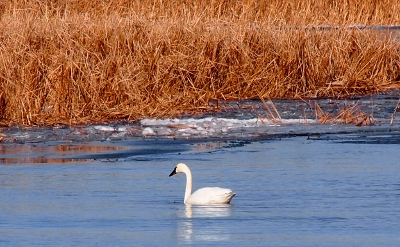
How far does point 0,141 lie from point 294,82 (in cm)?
523

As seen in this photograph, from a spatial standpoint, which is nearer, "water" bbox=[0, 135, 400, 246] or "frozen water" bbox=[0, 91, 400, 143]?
"water" bbox=[0, 135, 400, 246]

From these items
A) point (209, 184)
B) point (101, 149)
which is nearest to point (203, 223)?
point (209, 184)

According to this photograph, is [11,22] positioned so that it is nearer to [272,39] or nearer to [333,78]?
[272,39]

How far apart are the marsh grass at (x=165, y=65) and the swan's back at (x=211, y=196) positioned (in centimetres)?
474

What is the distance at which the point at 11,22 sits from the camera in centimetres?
1377

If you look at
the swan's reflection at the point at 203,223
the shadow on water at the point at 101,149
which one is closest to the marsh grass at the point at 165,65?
the shadow on water at the point at 101,149

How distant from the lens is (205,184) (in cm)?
824

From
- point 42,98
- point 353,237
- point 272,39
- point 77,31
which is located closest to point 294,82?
point 272,39

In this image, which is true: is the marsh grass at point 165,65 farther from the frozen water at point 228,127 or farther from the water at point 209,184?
the water at point 209,184

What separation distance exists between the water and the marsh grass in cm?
155

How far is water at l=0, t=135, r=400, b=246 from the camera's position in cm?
611

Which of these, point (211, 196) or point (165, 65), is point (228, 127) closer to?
point (165, 65)

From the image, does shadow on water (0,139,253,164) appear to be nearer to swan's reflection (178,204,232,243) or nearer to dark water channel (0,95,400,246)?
dark water channel (0,95,400,246)

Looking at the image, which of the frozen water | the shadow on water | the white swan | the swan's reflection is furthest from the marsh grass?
the swan's reflection
